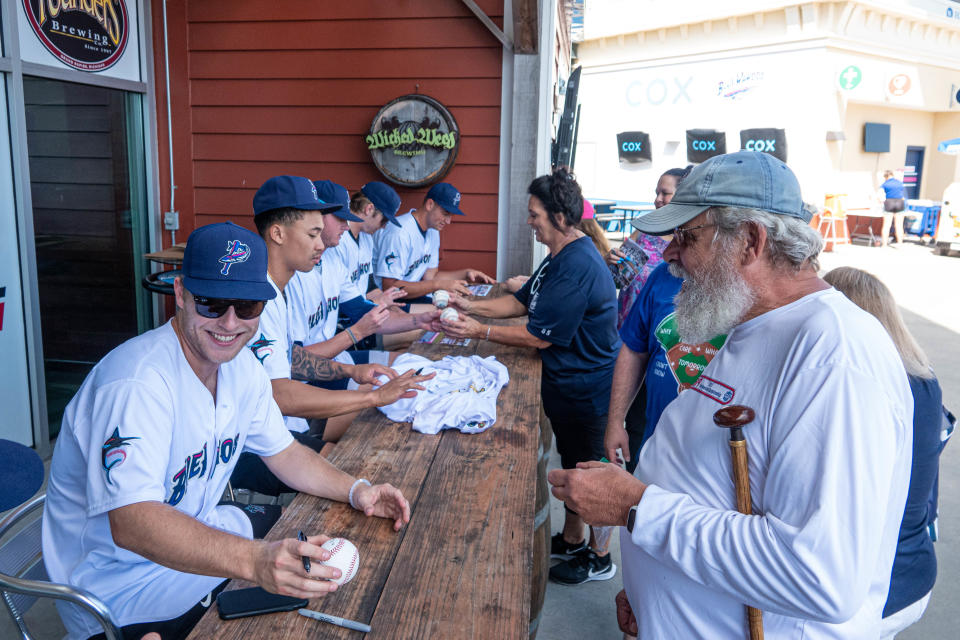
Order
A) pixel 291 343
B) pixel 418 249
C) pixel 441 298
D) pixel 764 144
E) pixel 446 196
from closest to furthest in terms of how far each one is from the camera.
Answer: pixel 291 343 → pixel 441 298 → pixel 446 196 → pixel 418 249 → pixel 764 144

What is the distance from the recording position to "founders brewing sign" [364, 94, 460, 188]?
5.41 m

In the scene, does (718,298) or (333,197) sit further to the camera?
(333,197)

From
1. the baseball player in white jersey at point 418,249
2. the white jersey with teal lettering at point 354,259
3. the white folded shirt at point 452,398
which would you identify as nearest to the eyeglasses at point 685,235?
the white folded shirt at point 452,398

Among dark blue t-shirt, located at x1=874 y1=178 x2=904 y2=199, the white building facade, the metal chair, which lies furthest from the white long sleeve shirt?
the white building facade

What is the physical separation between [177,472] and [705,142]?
1846cm

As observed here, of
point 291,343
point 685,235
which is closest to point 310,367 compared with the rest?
point 291,343

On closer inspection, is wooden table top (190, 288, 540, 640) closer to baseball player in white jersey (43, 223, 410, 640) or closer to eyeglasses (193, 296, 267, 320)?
baseball player in white jersey (43, 223, 410, 640)

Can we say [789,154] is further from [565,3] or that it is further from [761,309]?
[761,309]

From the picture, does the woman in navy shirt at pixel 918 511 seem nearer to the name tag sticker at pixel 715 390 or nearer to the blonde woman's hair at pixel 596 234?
the name tag sticker at pixel 715 390

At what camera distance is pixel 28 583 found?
5.65 feet

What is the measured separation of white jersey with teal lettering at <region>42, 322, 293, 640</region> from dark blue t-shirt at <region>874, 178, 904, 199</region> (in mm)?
17387

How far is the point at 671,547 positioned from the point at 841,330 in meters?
0.52

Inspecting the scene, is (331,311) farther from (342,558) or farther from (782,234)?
(782,234)

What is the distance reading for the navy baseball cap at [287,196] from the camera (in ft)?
9.38
